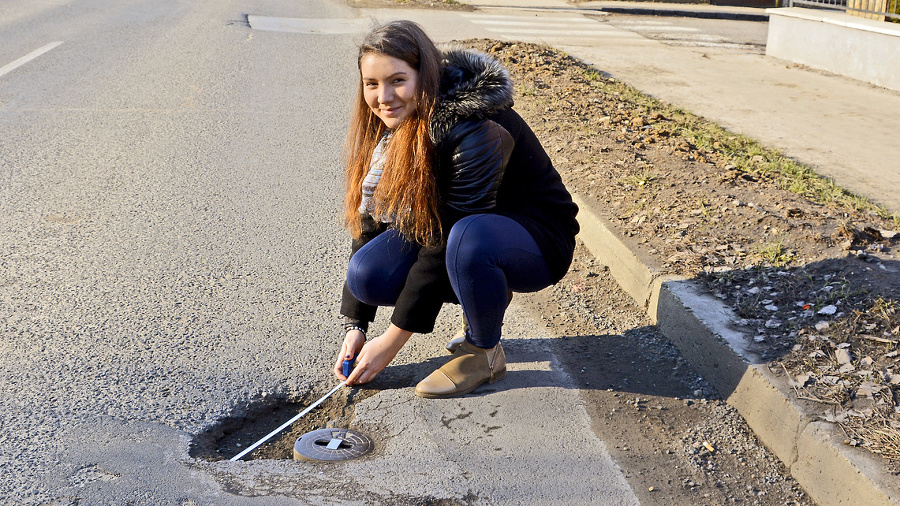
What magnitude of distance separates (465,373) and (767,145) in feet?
13.6

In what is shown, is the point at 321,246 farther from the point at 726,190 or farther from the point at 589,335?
the point at 726,190

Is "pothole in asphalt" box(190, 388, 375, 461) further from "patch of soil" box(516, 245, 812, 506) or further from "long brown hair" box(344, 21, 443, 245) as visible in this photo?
"patch of soil" box(516, 245, 812, 506)

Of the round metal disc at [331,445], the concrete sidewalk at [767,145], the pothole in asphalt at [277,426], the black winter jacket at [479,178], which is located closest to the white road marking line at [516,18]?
the concrete sidewalk at [767,145]

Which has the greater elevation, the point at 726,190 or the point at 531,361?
the point at 726,190

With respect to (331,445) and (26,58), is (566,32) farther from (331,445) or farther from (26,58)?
(331,445)

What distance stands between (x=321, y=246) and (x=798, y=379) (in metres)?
→ 2.51

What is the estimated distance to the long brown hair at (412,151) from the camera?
275cm

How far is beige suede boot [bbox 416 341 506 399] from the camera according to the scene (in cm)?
293

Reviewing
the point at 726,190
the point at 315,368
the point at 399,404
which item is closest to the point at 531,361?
the point at 399,404

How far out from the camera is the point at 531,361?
10.6 ft

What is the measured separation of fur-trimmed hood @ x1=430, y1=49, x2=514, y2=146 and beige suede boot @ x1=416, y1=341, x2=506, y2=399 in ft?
2.64

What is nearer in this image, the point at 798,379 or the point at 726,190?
the point at 798,379

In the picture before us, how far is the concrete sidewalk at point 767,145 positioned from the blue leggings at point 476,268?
0.70 m

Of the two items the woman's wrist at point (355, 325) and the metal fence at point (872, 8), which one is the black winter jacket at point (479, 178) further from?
the metal fence at point (872, 8)
